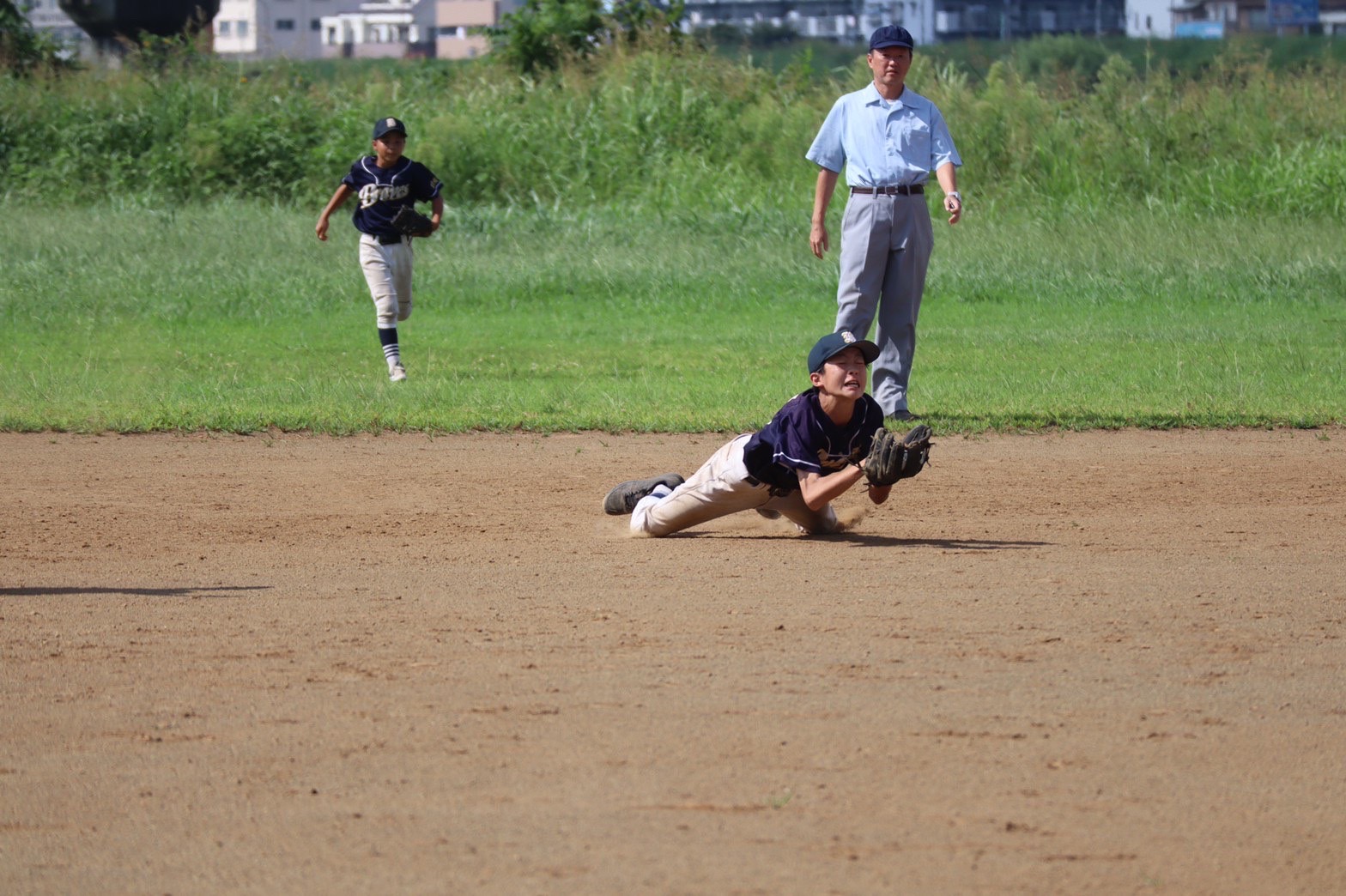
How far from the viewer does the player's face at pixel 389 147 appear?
36.4ft

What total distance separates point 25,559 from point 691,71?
18.4 metres

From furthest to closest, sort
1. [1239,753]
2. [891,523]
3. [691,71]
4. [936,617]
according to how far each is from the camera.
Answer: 1. [691,71]
2. [891,523]
3. [936,617]
4. [1239,753]

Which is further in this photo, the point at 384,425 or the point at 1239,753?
the point at 384,425

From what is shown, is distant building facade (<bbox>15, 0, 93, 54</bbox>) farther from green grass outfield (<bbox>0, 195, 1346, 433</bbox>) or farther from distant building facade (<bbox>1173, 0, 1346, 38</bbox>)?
distant building facade (<bbox>1173, 0, 1346, 38</bbox>)

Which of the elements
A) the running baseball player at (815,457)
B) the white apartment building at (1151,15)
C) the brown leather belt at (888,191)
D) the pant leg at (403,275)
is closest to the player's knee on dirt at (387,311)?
the pant leg at (403,275)

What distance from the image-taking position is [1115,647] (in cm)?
495

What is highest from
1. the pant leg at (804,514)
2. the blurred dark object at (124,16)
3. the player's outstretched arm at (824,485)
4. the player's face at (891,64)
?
the blurred dark object at (124,16)

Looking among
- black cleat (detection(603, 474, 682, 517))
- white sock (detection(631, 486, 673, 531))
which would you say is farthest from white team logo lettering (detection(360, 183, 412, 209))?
white sock (detection(631, 486, 673, 531))

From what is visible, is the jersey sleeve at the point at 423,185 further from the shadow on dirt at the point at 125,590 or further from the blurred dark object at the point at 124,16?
the blurred dark object at the point at 124,16

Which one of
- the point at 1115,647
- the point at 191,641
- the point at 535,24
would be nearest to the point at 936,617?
the point at 1115,647

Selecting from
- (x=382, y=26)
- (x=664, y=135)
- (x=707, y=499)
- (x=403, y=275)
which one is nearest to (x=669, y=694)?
(x=707, y=499)

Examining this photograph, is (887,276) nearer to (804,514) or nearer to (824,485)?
(804,514)

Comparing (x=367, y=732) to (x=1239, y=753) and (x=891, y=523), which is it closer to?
(x=1239, y=753)

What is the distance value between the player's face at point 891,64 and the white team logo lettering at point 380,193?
12.1 feet
